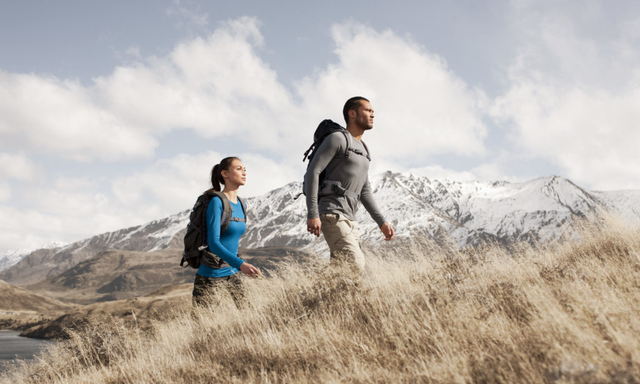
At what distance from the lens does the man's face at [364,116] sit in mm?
4711

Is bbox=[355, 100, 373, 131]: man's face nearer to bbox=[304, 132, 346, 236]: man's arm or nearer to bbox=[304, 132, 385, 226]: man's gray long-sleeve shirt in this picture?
bbox=[304, 132, 385, 226]: man's gray long-sleeve shirt

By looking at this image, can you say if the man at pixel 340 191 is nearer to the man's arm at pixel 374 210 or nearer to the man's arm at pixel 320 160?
the man's arm at pixel 320 160

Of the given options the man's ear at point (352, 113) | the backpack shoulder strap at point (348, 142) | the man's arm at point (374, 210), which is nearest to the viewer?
the backpack shoulder strap at point (348, 142)

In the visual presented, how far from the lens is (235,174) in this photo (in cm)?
516

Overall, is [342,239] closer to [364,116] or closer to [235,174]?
[364,116]

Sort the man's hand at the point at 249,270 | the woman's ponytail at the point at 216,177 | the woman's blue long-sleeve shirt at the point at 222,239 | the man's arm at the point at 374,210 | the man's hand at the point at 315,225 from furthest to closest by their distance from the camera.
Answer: the woman's ponytail at the point at 216,177, the man's arm at the point at 374,210, the woman's blue long-sleeve shirt at the point at 222,239, the man's hand at the point at 249,270, the man's hand at the point at 315,225

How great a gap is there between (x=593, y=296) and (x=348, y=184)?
2.47m

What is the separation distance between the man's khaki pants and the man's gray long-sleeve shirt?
0.08 metres

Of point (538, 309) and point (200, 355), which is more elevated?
point (200, 355)

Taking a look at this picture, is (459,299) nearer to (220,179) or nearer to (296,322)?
(296,322)

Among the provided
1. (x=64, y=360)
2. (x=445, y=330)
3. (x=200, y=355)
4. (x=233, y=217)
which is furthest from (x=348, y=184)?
(x=64, y=360)

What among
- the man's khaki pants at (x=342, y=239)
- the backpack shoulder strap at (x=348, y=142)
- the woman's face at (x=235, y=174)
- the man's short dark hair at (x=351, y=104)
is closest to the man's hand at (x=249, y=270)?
the man's khaki pants at (x=342, y=239)

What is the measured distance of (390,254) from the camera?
246 inches

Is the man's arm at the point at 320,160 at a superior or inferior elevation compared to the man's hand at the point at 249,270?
superior
